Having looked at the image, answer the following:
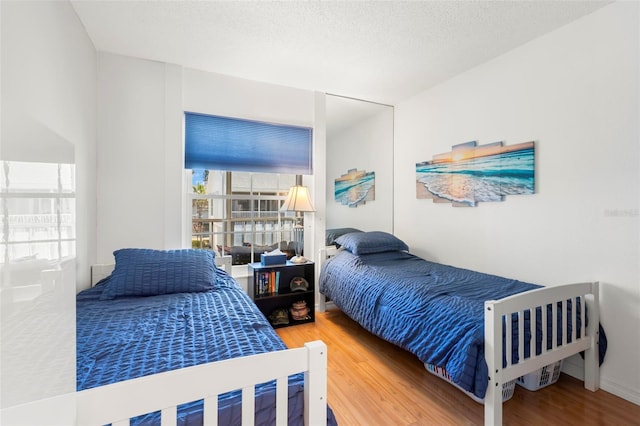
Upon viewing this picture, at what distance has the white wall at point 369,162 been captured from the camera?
3646mm

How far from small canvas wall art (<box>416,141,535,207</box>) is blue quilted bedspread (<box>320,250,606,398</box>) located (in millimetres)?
698

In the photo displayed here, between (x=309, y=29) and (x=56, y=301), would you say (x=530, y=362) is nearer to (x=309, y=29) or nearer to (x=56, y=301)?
(x=56, y=301)

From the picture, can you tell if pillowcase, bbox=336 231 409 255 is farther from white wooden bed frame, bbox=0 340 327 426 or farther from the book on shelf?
white wooden bed frame, bbox=0 340 327 426

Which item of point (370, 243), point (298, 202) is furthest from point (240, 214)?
point (370, 243)

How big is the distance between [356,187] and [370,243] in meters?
0.89

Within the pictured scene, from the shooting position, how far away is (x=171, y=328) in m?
1.45

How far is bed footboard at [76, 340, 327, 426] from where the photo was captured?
25.0 inches

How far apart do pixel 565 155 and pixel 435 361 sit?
5.61 ft

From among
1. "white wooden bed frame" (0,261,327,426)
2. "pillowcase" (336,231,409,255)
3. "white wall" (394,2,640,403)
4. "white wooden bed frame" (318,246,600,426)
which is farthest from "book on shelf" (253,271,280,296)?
"white wooden bed frame" (0,261,327,426)

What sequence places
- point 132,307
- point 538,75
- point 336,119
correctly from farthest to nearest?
1. point 336,119
2. point 538,75
3. point 132,307

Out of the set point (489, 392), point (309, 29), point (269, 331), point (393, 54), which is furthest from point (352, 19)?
point (489, 392)

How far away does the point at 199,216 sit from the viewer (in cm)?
295

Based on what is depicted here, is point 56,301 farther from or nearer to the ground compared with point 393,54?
nearer to the ground

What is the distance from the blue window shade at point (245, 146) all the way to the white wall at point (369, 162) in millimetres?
476
